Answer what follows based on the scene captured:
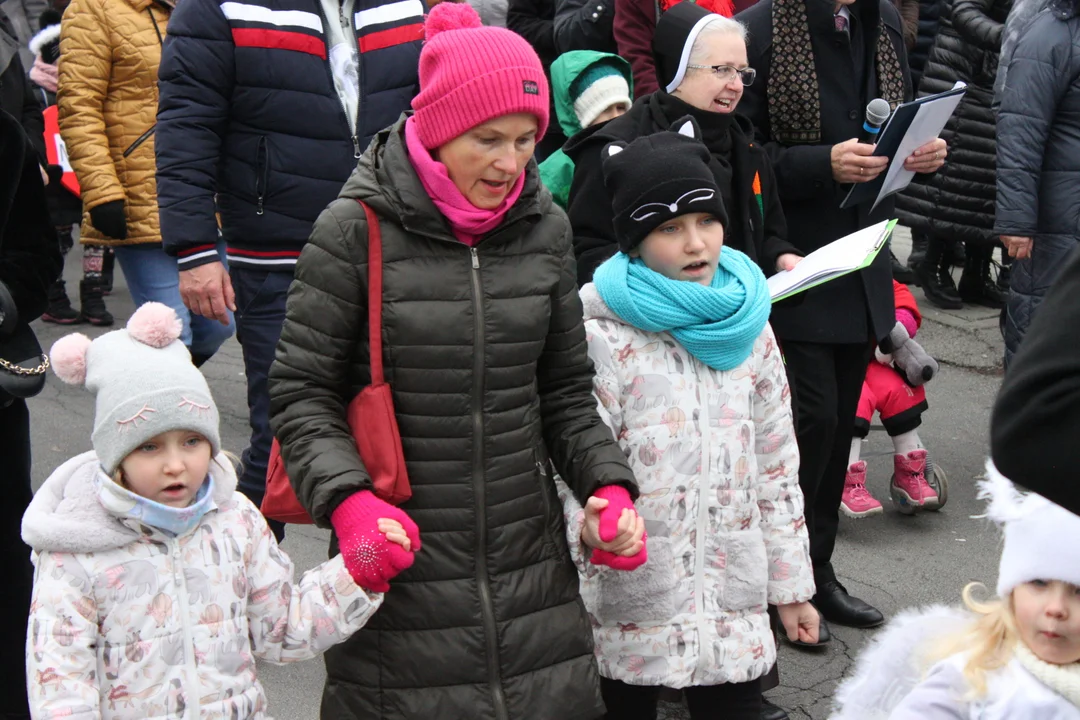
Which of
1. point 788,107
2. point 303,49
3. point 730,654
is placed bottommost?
point 730,654

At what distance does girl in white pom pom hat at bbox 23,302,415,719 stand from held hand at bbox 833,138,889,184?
2.16 m

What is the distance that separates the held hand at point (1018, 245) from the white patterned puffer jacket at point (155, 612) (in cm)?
351

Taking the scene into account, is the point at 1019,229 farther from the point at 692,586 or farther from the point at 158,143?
the point at 158,143

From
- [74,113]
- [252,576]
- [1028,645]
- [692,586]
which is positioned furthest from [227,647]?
[74,113]

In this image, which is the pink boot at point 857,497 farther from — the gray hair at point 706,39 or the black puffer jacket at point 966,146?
the black puffer jacket at point 966,146

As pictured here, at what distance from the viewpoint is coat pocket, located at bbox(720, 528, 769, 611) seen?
3121 mm

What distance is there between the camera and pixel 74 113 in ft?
17.7

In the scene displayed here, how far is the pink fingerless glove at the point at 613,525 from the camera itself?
271 centimetres

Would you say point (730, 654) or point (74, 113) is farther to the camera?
point (74, 113)

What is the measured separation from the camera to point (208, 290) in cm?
388

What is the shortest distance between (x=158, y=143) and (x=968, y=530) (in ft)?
11.2

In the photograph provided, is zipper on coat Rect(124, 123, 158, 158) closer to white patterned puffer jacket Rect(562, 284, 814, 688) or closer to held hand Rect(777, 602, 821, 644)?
white patterned puffer jacket Rect(562, 284, 814, 688)

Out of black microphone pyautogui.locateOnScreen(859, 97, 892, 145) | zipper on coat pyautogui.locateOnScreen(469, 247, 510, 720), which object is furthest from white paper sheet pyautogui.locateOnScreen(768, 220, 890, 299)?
zipper on coat pyautogui.locateOnScreen(469, 247, 510, 720)

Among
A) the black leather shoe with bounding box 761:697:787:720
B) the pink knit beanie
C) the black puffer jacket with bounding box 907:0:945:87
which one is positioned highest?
the pink knit beanie
